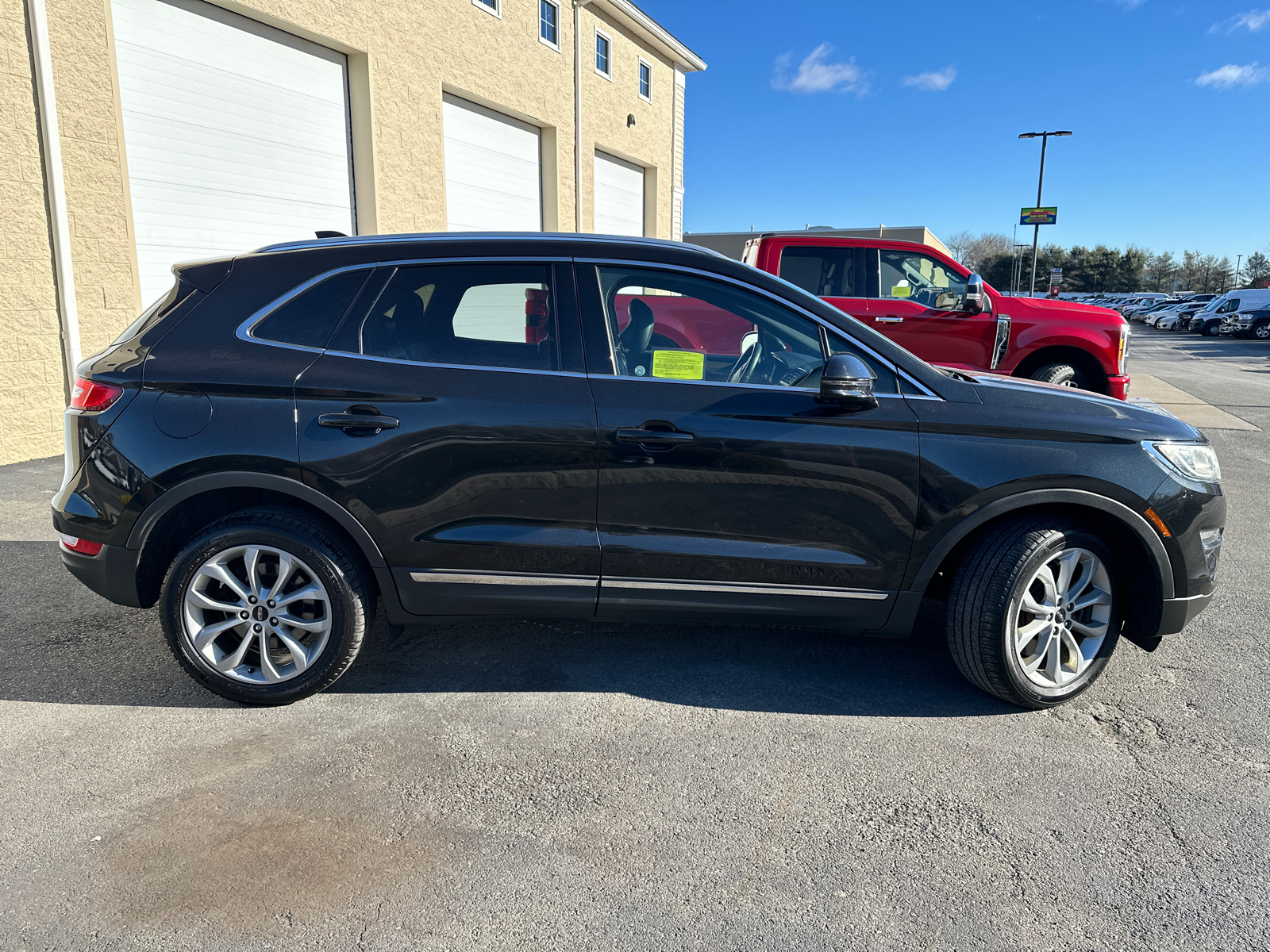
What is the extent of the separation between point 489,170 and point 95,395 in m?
12.3

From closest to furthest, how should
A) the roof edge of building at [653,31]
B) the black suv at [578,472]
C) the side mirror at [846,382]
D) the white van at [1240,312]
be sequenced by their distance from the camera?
the side mirror at [846,382] → the black suv at [578,472] → the roof edge of building at [653,31] → the white van at [1240,312]

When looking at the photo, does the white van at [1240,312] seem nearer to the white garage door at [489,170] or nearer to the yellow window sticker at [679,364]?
the white garage door at [489,170]

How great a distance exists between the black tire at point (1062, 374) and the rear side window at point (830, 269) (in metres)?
1.99

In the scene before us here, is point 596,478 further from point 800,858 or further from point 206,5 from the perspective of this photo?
point 206,5

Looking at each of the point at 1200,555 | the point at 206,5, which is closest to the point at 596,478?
the point at 1200,555

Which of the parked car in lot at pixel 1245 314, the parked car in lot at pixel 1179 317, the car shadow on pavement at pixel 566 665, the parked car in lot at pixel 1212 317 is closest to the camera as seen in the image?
the car shadow on pavement at pixel 566 665

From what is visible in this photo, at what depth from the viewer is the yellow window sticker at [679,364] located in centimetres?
324

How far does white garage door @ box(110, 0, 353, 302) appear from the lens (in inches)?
339

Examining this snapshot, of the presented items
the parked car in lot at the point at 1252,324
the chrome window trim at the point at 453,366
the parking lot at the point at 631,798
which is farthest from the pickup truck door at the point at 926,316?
the parked car in lot at the point at 1252,324

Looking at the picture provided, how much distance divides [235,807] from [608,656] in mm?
1632

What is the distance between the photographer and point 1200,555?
328cm

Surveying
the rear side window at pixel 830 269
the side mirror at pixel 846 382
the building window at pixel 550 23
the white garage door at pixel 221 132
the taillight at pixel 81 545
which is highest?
the building window at pixel 550 23

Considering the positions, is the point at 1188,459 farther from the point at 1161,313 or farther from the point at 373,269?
the point at 1161,313

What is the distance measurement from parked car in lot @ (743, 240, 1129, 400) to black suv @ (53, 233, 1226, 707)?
18.9 ft
